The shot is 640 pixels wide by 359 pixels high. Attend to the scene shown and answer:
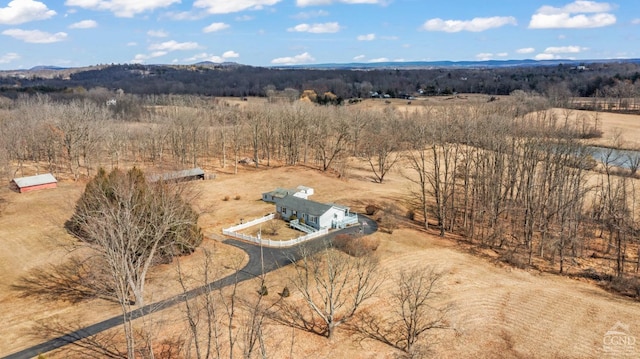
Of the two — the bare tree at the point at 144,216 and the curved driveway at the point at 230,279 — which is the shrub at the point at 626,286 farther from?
the bare tree at the point at 144,216

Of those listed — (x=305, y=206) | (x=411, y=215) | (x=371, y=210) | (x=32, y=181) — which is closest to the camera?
(x=305, y=206)

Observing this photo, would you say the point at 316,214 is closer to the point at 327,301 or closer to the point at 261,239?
the point at 261,239

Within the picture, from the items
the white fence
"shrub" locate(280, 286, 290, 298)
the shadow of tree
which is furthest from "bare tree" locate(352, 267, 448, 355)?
the shadow of tree

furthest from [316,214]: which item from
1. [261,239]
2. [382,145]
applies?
[382,145]

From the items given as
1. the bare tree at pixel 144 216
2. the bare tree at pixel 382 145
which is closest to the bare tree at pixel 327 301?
the bare tree at pixel 144 216
